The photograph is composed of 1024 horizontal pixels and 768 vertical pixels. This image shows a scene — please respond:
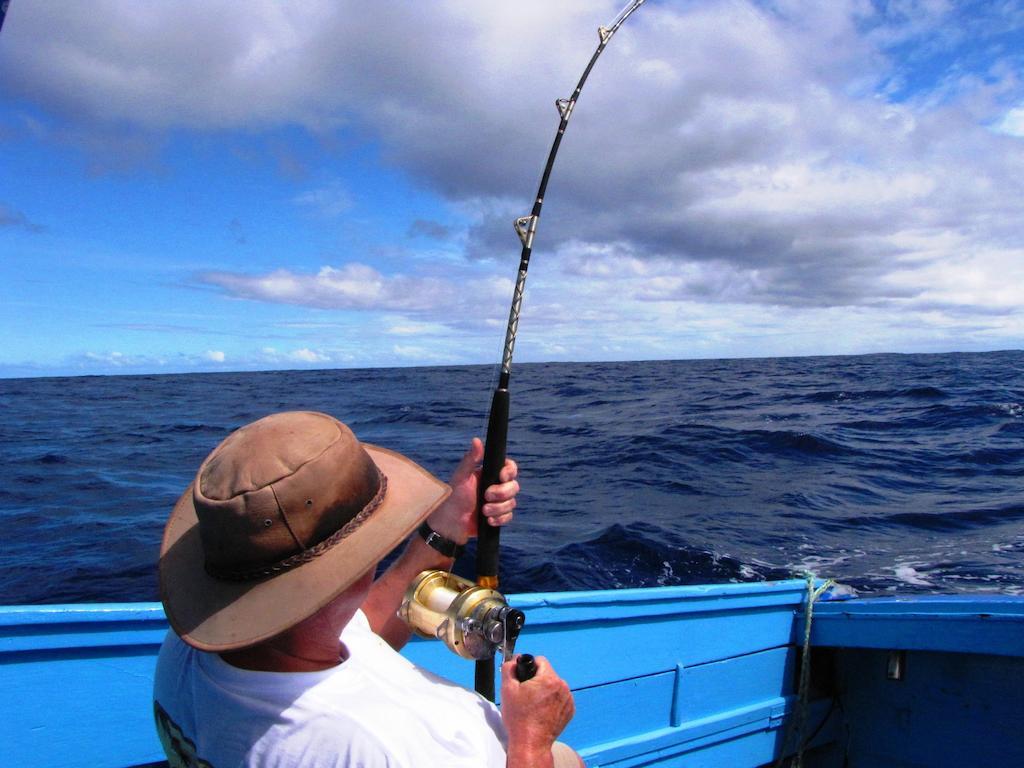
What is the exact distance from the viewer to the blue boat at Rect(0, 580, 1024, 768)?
6.59ft

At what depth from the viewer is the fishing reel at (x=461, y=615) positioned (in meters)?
1.46

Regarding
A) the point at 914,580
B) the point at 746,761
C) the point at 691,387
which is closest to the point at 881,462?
the point at 914,580

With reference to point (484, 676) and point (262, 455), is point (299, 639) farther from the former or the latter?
point (484, 676)

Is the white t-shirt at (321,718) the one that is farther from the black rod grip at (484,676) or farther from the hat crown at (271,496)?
the black rod grip at (484,676)

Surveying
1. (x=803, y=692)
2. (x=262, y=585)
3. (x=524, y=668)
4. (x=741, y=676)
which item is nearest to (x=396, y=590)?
(x=524, y=668)

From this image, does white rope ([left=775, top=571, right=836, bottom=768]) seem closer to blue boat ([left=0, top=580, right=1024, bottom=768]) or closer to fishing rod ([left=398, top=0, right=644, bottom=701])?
blue boat ([left=0, top=580, right=1024, bottom=768])

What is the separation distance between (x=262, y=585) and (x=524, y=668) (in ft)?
1.59

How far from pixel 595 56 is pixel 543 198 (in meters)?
0.66

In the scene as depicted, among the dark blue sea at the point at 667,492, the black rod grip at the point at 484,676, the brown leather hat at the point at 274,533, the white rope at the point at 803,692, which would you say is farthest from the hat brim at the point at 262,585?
the white rope at the point at 803,692

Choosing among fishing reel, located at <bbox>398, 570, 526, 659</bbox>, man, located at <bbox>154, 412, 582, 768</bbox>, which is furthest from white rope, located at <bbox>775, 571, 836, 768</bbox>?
man, located at <bbox>154, 412, 582, 768</bbox>

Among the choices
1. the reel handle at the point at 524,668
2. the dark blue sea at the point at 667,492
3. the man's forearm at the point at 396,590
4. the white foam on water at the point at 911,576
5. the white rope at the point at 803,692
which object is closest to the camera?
the reel handle at the point at 524,668

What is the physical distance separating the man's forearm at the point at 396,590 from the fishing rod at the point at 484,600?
79 millimetres

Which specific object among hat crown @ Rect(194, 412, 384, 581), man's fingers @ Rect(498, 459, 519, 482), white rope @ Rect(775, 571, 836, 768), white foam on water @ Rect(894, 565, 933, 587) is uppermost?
hat crown @ Rect(194, 412, 384, 581)

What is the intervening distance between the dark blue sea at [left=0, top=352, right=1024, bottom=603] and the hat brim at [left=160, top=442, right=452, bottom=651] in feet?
2.84
